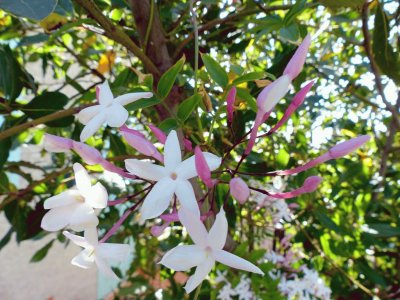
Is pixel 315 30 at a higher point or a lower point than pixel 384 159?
higher

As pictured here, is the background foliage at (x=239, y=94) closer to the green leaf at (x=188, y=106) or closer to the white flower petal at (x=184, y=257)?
the green leaf at (x=188, y=106)

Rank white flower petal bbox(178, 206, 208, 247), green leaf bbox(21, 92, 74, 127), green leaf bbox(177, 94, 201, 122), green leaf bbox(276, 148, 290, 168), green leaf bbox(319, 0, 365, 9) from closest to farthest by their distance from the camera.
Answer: white flower petal bbox(178, 206, 208, 247) → green leaf bbox(177, 94, 201, 122) → green leaf bbox(319, 0, 365, 9) → green leaf bbox(21, 92, 74, 127) → green leaf bbox(276, 148, 290, 168)

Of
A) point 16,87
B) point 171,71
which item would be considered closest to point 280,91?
point 171,71

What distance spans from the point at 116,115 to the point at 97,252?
14cm

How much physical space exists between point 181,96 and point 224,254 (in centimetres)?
41

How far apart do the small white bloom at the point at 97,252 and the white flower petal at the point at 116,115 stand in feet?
0.35

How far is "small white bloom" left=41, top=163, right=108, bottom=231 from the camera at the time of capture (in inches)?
15.2

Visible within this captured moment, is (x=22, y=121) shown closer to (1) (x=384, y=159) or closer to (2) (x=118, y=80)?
(2) (x=118, y=80)

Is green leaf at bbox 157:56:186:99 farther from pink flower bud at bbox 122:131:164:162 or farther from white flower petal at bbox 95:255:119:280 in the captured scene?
white flower petal at bbox 95:255:119:280

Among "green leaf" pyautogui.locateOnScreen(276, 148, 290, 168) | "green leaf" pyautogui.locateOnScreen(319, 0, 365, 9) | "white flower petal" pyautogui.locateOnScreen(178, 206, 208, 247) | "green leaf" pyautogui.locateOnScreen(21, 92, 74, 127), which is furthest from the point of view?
"green leaf" pyautogui.locateOnScreen(276, 148, 290, 168)

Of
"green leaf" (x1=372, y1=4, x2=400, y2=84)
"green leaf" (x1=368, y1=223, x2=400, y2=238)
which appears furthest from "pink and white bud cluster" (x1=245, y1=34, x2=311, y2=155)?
"green leaf" (x1=368, y1=223, x2=400, y2=238)

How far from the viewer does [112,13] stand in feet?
2.97

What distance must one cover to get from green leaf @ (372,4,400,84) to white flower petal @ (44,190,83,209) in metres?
0.46

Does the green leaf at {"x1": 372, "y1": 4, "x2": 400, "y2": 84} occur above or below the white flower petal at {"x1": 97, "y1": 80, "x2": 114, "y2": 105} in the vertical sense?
above
